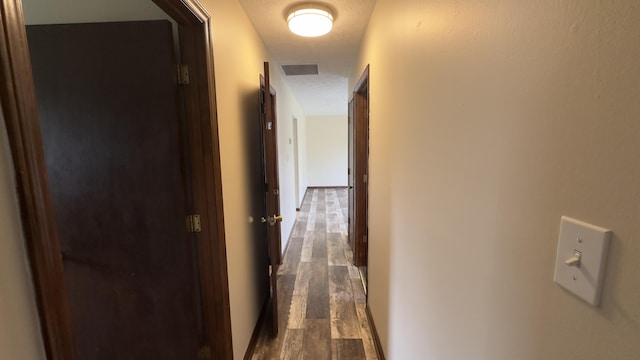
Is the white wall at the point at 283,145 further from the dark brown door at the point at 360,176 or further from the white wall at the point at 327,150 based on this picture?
the white wall at the point at 327,150

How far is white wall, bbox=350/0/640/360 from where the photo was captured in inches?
14.9

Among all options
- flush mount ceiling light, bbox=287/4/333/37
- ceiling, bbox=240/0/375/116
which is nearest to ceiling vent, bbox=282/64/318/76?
ceiling, bbox=240/0/375/116

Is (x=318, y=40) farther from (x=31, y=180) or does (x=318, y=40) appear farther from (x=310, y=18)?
(x=31, y=180)

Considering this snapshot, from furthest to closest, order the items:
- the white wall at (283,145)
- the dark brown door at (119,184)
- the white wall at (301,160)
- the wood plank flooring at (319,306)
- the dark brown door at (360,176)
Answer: the white wall at (301,160)
the white wall at (283,145)
the dark brown door at (360,176)
the wood plank flooring at (319,306)
the dark brown door at (119,184)

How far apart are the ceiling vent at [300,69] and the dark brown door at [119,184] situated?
2137mm

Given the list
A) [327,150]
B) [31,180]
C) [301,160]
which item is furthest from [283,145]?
[327,150]

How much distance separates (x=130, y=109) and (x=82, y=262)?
850 mm

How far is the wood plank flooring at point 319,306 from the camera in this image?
1.98 metres

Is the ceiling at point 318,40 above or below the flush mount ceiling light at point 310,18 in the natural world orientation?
above

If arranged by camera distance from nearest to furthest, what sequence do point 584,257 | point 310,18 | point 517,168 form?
point 584,257 → point 517,168 → point 310,18

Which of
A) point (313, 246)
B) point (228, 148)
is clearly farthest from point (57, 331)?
point (313, 246)

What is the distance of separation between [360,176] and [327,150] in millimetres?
5632

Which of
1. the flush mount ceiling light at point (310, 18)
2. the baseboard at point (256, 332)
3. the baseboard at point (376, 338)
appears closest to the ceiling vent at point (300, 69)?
the flush mount ceiling light at point (310, 18)

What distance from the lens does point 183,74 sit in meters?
1.31
